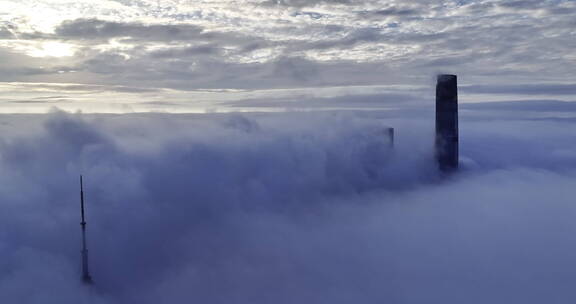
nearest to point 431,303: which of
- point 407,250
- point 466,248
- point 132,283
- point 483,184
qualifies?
point 407,250

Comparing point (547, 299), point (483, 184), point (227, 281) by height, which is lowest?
point (547, 299)

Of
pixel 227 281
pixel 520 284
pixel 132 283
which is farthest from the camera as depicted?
pixel 520 284

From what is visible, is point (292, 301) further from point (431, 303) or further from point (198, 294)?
point (431, 303)

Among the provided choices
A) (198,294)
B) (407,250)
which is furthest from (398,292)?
(198,294)

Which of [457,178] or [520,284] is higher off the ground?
[457,178]

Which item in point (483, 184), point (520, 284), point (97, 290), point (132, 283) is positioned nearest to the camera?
point (97, 290)

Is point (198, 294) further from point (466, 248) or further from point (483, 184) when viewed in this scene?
point (483, 184)

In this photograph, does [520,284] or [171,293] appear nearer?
[171,293]

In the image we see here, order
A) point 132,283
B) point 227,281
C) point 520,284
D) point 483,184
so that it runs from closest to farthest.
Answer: point 132,283
point 227,281
point 520,284
point 483,184

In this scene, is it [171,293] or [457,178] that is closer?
[171,293]
